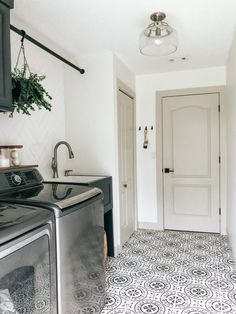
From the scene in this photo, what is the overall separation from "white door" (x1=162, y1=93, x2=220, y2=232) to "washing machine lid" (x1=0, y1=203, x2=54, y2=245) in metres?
2.80

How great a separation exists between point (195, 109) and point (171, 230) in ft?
6.01

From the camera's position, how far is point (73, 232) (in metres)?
1.55

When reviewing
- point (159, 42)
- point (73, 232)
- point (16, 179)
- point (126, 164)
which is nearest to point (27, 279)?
point (73, 232)

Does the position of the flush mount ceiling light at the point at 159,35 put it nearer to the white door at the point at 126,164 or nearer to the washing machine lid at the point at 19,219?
the white door at the point at 126,164

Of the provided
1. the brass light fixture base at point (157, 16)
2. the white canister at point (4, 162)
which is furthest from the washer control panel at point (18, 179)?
the brass light fixture base at point (157, 16)

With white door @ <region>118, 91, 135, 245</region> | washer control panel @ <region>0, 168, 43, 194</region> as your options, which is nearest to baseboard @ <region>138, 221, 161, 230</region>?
white door @ <region>118, 91, 135, 245</region>

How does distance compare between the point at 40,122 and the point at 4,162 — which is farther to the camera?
the point at 40,122

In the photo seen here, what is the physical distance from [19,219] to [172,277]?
1.86 metres

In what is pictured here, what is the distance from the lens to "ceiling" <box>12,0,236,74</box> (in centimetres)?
202

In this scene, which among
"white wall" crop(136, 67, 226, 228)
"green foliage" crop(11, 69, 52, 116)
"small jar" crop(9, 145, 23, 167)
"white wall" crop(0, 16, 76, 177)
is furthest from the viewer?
"white wall" crop(136, 67, 226, 228)

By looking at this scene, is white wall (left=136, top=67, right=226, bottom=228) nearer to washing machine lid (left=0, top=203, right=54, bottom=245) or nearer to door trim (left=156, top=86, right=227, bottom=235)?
door trim (left=156, top=86, right=227, bottom=235)

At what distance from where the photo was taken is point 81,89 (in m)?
3.09

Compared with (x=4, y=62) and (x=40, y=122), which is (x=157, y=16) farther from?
(x=40, y=122)

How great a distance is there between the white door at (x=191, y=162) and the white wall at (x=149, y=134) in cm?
17
